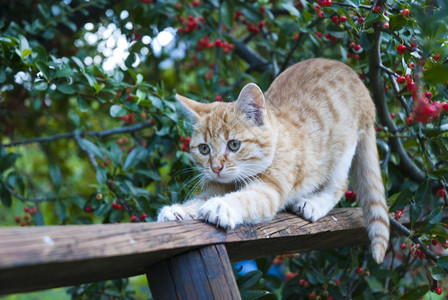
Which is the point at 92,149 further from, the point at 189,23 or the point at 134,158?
the point at 189,23

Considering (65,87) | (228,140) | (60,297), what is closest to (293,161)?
(228,140)

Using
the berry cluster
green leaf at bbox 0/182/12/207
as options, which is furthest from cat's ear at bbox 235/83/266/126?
green leaf at bbox 0/182/12/207

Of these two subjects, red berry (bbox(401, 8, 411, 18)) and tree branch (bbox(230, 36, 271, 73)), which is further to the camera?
tree branch (bbox(230, 36, 271, 73))

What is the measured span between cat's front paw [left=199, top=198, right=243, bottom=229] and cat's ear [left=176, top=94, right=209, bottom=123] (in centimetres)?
66

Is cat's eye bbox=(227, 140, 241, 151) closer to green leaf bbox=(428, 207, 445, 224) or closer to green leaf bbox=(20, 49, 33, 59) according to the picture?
green leaf bbox=(428, 207, 445, 224)

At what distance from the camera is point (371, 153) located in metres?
2.29

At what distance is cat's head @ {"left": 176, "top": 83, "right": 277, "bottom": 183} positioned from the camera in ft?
6.42

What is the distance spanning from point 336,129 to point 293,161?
0.33 m

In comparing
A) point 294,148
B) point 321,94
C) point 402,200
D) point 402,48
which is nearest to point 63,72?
point 294,148

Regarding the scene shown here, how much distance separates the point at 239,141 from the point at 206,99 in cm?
93

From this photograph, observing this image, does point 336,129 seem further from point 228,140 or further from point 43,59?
point 43,59

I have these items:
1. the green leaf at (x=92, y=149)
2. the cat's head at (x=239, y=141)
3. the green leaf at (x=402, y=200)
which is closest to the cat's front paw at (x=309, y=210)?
the cat's head at (x=239, y=141)

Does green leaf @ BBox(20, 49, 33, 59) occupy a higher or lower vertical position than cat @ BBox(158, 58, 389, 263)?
higher

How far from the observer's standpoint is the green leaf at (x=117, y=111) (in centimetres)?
224
